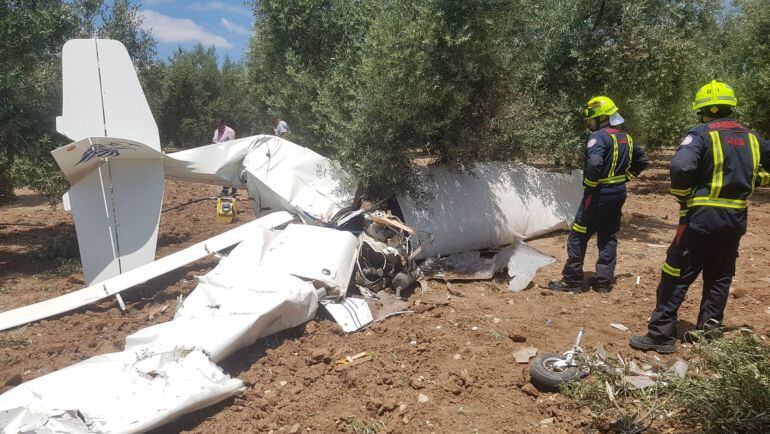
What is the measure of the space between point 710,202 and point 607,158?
5.79ft

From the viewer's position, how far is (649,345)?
13.9ft

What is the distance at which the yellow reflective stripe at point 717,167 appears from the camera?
3.96m

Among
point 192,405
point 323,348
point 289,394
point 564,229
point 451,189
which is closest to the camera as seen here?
point 192,405

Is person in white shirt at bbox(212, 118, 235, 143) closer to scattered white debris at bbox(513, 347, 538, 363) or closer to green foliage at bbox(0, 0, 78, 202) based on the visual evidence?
green foliage at bbox(0, 0, 78, 202)

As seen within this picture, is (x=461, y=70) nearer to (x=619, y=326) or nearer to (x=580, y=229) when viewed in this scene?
(x=580, y=229)

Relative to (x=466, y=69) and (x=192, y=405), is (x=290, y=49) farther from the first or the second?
(x=192, y=405)

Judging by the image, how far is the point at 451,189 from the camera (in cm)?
722

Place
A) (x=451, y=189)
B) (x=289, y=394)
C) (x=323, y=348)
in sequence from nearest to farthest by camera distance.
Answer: (x=289, y=394)
(x=323, y=348)
(x=451, y=189)

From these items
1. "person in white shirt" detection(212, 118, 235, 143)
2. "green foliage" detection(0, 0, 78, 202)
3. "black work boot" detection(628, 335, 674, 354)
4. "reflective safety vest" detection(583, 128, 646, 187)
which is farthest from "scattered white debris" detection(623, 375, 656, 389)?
"person in white shirt" detection(212, 118, 235, 143)

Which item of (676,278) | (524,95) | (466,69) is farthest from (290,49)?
(676,278)

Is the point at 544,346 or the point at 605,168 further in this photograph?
the point at 605,168

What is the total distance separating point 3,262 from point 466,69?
25.1ft

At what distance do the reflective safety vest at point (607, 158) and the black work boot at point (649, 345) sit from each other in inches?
76.7

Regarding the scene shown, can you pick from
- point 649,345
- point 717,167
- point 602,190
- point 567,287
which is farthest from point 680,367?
point 602,190
